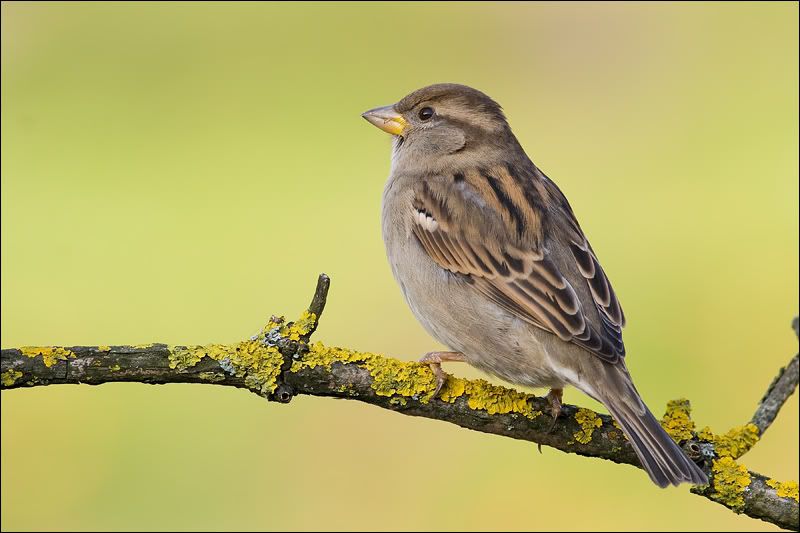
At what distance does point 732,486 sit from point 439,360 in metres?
1.07

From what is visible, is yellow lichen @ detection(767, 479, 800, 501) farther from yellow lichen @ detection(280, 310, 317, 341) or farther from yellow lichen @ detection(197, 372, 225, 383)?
yellow lichen @ detection(197, 372, 225, 383)

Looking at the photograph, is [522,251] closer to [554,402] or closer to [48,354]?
[554,402]

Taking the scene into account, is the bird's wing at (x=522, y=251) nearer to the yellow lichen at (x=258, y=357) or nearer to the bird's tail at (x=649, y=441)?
the bird's tail at (x=649, y=441)

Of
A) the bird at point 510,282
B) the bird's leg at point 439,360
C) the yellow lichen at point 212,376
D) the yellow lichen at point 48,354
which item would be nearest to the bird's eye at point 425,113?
the bird at point 510,282

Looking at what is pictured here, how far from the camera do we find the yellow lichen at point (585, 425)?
4.04 metres

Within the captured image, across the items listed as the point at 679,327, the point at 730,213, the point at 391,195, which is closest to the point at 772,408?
the point at 391,195

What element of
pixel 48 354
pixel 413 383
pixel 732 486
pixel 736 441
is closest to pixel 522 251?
pixel 413 383

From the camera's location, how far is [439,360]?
4.02 meters

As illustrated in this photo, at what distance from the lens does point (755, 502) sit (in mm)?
3945

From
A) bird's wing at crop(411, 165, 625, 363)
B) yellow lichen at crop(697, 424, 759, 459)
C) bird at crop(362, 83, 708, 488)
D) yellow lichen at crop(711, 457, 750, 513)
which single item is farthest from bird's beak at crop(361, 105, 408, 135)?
yellow lichen at crop(711, 457, 750, 513)

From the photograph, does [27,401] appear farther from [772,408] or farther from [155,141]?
[772,408]

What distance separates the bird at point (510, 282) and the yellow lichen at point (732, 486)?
4.1 inches

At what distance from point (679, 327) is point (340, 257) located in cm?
249

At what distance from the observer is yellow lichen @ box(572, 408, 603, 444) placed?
4.04 meters
